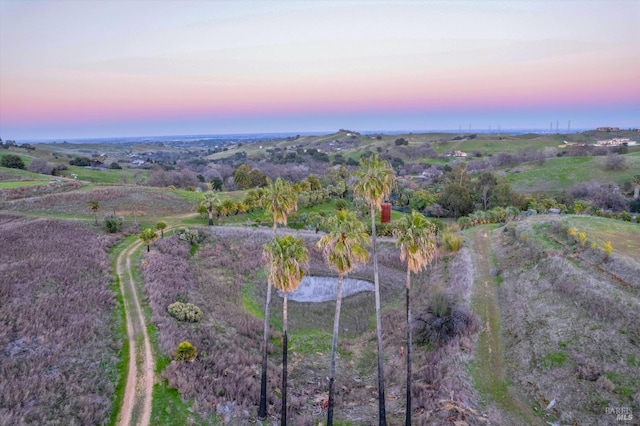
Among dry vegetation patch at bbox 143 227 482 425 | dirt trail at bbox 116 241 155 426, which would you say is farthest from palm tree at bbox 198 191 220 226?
dirt trail at bbox 116 241 155 426

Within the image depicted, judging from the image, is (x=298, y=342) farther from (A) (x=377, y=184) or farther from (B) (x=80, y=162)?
(B) (x=80, y=162)

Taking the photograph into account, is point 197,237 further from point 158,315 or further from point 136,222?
point 158,315

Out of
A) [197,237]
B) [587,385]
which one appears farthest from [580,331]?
[197,237]

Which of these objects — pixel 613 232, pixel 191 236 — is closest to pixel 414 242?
pixel 613 232

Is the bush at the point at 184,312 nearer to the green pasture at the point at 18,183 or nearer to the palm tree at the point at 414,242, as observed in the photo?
the palm tree at the point at 414,242

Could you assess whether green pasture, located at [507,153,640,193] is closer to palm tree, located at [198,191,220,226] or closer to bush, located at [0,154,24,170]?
palm tree, located at [198,191,220,226]
